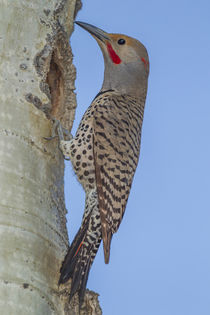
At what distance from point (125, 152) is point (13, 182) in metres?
1.58

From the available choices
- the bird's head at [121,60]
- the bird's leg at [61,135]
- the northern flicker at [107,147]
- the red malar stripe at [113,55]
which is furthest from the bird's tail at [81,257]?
the red malar stripe at [113,55]

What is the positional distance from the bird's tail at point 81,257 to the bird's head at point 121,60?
1604mm

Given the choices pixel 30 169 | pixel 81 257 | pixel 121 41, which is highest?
pixel 121 41

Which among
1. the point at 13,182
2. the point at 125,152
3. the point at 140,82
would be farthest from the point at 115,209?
the point at 140,82

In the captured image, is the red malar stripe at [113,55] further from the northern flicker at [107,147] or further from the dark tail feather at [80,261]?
the dark tail feather at [80,261]

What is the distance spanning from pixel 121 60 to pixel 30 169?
2.33 m

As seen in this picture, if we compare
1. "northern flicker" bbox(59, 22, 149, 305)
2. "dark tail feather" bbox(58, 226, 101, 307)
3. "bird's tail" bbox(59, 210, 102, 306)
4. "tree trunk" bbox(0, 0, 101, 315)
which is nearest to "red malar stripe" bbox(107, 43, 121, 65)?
"northern flicker" bbox(59, 22, 149, 305)

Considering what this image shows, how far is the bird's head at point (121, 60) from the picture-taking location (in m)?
4.76

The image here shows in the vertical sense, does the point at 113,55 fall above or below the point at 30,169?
above

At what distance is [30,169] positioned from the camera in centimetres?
270

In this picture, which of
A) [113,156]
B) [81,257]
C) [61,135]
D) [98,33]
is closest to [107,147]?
[113,156]

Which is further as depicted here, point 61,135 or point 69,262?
point 61,135

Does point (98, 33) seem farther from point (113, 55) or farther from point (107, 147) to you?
point (107, 147)

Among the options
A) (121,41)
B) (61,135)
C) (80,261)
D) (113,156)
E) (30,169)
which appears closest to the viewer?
(30,169)
